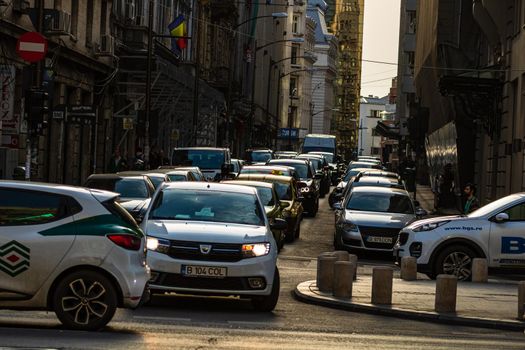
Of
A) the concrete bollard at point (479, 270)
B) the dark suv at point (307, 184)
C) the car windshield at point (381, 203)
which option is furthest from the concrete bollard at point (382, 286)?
the dark suv at point (307, 184)

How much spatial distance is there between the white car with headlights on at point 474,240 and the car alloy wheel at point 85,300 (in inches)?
393

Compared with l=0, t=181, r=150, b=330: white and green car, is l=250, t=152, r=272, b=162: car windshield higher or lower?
higher

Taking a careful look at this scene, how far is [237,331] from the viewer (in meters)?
13.6

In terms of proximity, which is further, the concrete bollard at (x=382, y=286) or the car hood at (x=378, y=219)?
the car hood at (x=378, y=219)

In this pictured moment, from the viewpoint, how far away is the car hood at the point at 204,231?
1545 cm

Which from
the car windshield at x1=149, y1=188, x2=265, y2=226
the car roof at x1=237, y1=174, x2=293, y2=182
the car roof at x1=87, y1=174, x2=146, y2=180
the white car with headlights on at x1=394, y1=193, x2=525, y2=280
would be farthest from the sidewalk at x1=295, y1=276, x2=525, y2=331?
the car roof at x1=237, y1=174, x2=293, y2=182

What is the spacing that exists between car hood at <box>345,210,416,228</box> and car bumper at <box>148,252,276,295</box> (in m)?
12.7

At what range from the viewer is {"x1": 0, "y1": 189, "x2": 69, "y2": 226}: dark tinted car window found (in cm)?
1291

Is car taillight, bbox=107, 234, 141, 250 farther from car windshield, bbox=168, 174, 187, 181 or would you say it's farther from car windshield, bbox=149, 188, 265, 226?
car windshield, bbox=168, 174, 187, 181

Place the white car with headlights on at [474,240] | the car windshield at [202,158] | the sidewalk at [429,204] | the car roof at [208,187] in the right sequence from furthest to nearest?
the sidewalk at [429,204]
the car windshield at [202,158]
the white car with headlights on at [474,240]
the car roof at [208,187]

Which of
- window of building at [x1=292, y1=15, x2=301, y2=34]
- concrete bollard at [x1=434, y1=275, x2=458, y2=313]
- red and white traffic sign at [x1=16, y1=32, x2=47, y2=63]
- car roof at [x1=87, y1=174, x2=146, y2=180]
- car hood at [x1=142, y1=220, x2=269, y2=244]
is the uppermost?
window of building at [x1=292, y1=15, x2=301, y2=34]

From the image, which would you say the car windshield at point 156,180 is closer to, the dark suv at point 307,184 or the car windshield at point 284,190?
the car windshield at point 284,190

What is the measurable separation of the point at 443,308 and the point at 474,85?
83.3 ft

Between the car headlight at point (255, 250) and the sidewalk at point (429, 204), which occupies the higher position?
the car headlight at point (255, 250)
